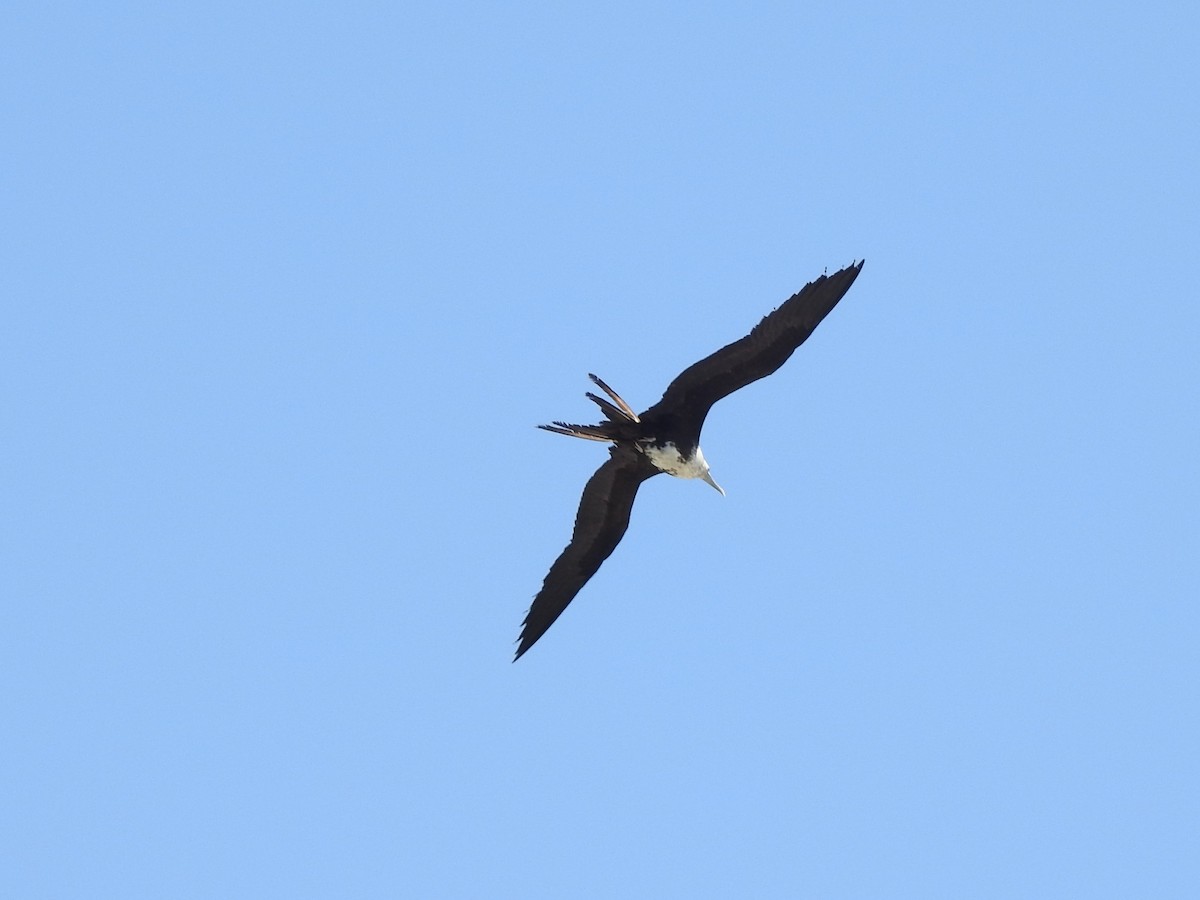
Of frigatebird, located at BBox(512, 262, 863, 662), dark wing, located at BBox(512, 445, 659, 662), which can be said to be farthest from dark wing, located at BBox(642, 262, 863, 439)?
dark wing, located at BBox(512, 445, 659, 662)

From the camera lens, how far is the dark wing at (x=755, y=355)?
13.6 metres

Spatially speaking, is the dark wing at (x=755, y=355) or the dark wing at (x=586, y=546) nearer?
the dark wing at (x=755, y=355)

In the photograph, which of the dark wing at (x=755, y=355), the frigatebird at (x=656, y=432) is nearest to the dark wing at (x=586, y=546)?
the frigatebird at (x=656, y=432)

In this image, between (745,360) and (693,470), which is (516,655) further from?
(745,360)

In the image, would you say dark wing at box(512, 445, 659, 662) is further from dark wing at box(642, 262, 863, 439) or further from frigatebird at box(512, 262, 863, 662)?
dark wing at box(642, 262, 863, 439)

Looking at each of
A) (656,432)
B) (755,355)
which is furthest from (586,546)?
(755,355)

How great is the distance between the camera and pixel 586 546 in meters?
15.3

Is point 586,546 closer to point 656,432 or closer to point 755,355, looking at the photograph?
point 656,432

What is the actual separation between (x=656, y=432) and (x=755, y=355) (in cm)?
111

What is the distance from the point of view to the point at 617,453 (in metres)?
15.0

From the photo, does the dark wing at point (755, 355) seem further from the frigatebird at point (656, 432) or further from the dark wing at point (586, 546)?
the dark wing at point (586, 546)

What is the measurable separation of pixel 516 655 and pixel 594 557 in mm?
994

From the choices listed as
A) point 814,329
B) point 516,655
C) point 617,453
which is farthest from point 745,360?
point 516,655

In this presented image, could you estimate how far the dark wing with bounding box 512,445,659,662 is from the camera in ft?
49.9
